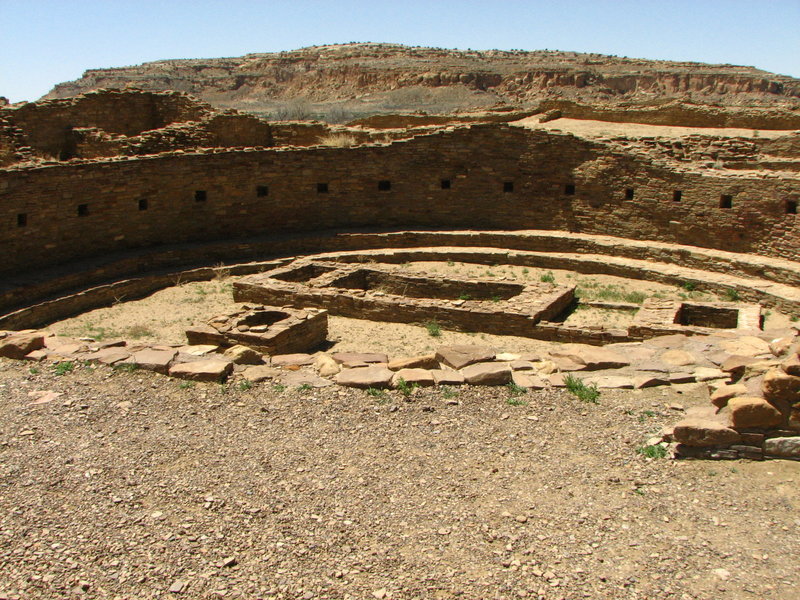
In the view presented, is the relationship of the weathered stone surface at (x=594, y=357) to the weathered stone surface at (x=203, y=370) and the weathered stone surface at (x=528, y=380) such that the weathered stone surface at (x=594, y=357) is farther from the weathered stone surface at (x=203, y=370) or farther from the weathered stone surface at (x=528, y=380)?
the weathered stone surface at (x=203, y=370)

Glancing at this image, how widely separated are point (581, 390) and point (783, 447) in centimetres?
191

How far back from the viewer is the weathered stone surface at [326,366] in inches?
303

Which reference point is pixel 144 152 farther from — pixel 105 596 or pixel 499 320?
pixel 105 596

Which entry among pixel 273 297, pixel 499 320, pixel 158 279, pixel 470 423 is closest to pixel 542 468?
pixel 470 423

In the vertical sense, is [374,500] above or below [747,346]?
below

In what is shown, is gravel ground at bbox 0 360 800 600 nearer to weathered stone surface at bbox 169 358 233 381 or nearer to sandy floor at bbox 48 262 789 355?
weathered stone surface at bbox 169 358 233 381

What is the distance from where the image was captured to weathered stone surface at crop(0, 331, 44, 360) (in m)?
8.38

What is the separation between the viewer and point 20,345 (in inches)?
331

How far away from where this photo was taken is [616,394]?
7066 millimetres

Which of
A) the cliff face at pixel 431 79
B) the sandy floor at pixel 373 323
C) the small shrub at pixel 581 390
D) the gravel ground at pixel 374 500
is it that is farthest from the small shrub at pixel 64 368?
the cliff face at pixel 431 79

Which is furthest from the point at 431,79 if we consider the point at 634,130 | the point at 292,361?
the point at 292,361

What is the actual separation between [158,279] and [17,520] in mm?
9708

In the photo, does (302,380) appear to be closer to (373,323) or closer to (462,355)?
(462,355)

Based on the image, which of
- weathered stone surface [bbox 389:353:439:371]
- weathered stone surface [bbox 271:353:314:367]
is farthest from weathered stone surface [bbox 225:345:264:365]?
weathered stone surface [bbox 389:353:439:371]
